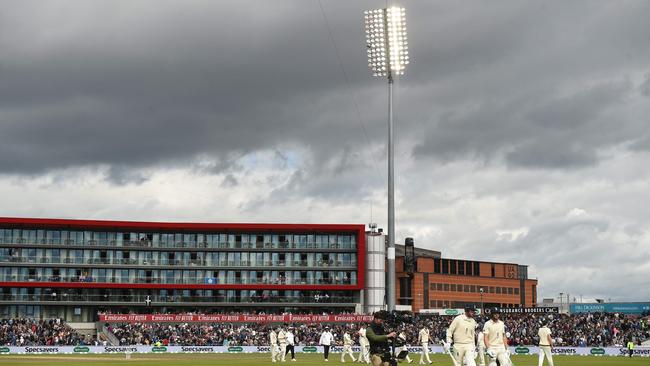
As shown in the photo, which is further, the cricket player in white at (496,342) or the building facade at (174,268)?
the building facade at (174,268)

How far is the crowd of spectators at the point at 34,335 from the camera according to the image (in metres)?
80.2

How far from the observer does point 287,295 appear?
10700 centimetres

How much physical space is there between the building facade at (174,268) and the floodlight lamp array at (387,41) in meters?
53.5

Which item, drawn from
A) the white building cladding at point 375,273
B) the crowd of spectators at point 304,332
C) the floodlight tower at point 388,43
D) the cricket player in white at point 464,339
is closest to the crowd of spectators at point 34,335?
the crowd of spectators at point 304,332

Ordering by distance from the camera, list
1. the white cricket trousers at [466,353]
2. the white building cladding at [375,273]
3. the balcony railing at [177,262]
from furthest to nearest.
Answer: the white building cladding at [375,273] → the balcony railing at [177,262] → the white cricket trousers at [466,353]

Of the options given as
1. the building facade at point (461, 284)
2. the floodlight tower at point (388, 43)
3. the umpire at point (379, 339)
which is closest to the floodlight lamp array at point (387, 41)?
the floodlight tower at point (388, 43)

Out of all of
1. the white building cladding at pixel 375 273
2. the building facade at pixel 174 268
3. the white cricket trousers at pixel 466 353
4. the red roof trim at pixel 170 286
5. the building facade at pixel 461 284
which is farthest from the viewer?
the building facade at pixel 461 284

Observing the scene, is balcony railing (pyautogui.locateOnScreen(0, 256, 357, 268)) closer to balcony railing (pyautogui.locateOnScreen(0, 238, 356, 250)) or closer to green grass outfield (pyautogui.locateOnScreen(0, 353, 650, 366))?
balcony railing (pyautogui.locateOnScreen(0, 238, 356, 250))

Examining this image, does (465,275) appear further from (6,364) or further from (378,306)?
(6,364)

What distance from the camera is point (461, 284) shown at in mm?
140750

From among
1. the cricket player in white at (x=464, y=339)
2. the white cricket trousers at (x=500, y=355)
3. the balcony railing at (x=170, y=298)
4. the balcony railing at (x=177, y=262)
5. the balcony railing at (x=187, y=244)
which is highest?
the balcony railing at (x=187, y=244)

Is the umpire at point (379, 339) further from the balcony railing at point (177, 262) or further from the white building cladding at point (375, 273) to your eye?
the white building cladding at point (375, 273)

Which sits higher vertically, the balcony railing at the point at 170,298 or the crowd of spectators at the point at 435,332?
the balcony railing at the point at 170,298

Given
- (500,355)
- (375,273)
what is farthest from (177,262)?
(500,355)
